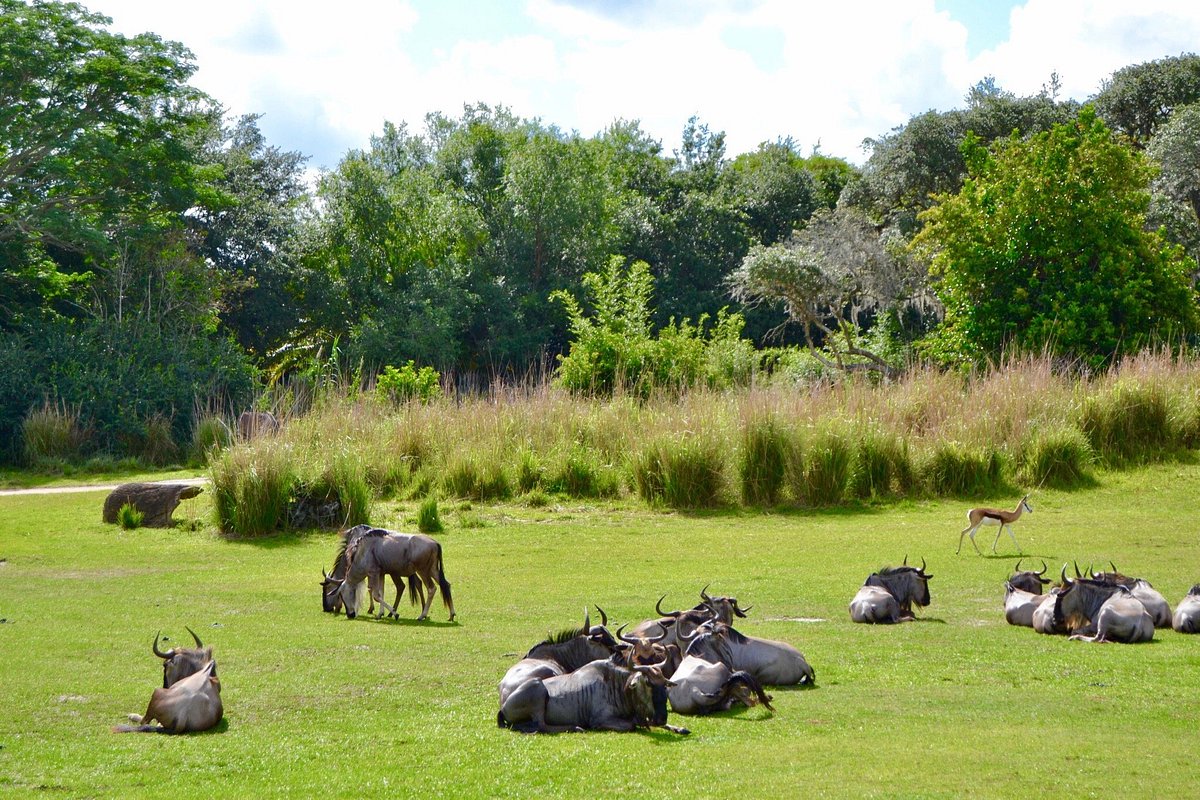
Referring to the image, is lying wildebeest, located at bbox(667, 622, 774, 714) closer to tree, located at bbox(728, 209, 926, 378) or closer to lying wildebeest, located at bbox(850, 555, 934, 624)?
lying wildebeest, located at bbox(850, 555, 934, 624)

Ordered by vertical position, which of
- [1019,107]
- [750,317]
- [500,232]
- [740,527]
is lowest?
[740,527]

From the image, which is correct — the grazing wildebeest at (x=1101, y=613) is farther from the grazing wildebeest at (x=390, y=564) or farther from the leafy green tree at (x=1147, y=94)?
the leafy green tree at (x=1147, y=94)

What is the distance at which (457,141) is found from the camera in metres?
53.9

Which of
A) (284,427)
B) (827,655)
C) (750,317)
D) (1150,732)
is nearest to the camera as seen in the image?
(1150,732)

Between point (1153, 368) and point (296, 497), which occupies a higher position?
point (1153, 368)

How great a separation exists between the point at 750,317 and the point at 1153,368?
26287 mm

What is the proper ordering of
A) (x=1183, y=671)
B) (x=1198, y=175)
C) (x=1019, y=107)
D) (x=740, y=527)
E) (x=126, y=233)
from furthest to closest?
(x=1019, y=107), (x=1198, y=175), (x=126, y=233), (x=740, y=527), (x=1183, y=671)

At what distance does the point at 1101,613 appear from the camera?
9.46m

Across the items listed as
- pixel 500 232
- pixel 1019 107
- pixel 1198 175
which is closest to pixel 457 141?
pixel 500 232

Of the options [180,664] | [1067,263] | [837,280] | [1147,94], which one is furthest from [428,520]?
[1147,94]

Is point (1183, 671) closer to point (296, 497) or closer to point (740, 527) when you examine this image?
point (740, 527)

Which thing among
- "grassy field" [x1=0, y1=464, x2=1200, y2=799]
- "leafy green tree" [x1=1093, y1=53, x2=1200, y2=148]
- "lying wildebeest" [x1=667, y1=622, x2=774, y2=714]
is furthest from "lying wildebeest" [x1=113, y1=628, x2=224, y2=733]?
"leafy green tree" [x1=1093, y1=53, x2=1200, y2=148]

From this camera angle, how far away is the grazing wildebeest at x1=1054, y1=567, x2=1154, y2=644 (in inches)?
368

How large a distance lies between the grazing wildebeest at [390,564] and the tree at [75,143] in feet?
73.6
